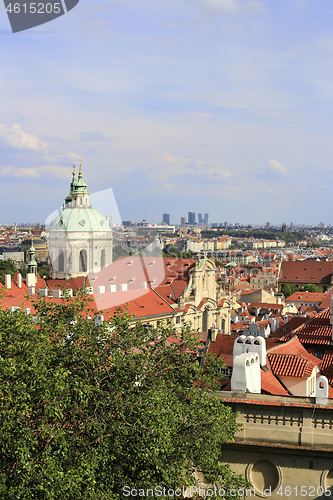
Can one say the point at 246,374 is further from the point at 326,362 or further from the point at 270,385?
the point at 326,362

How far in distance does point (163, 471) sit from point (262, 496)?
3.34 m

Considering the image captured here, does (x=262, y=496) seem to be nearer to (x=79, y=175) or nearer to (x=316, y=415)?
(x=316, y=415)

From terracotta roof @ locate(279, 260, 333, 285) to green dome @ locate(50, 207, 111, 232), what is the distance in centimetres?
6182

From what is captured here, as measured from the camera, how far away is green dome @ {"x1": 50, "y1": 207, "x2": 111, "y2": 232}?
7106cm

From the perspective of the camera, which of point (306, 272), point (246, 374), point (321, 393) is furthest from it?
point (306, 272)

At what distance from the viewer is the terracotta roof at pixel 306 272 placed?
123 meters

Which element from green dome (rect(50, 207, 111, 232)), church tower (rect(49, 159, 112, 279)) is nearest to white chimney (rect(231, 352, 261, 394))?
church tower (rect(49, 159, 112, 279))

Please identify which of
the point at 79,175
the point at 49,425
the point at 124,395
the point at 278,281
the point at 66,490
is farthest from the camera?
the point at 278,281

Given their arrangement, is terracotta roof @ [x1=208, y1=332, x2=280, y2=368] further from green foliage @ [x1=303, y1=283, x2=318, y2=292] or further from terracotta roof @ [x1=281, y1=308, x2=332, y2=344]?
green foliage @ [x1=303, y1=283, x2=318, y2=292]

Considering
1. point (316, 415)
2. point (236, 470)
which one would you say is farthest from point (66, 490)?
point (316, 415)

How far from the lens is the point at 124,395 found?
580 inches

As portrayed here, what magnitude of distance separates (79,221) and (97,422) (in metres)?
58.7

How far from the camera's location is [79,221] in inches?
2808

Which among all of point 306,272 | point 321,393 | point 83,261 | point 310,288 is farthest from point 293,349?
point 306,272
